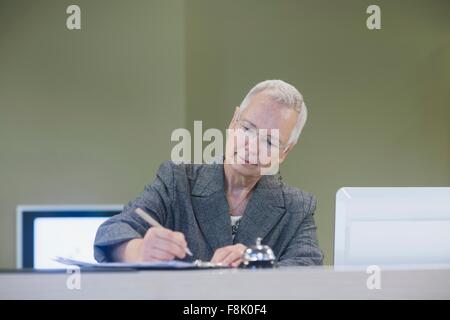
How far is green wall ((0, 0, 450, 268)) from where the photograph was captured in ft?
9.28

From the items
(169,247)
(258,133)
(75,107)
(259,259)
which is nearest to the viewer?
(259,259)

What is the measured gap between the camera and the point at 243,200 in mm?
1502

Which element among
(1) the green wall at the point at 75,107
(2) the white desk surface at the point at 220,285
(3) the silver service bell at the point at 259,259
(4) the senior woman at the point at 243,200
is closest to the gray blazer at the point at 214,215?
(4) the senior woman at the point at 243,200

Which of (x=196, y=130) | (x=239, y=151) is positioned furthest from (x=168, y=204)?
(x=196, y=130)

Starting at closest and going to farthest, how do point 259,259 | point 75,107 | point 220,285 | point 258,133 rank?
point 220,285
point 259,259
point 258,133
point 75,107

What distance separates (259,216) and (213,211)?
99 millimetres

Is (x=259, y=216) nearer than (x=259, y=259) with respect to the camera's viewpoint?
No

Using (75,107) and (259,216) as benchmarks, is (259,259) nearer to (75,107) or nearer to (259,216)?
(259,216)

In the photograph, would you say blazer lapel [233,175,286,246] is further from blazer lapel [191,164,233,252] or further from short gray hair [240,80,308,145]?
short gray hair [240,80,308,145]

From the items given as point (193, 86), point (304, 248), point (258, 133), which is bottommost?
point (304, 248)

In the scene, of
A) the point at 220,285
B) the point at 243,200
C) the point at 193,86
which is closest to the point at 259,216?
the point at 243,200

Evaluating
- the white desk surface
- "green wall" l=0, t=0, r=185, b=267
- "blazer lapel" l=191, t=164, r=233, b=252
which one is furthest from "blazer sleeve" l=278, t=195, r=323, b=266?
"green wall" l=0, t=0, r=185, b=267

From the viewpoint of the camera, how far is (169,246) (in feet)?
3.44

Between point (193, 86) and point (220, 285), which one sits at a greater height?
point (193, 86)
